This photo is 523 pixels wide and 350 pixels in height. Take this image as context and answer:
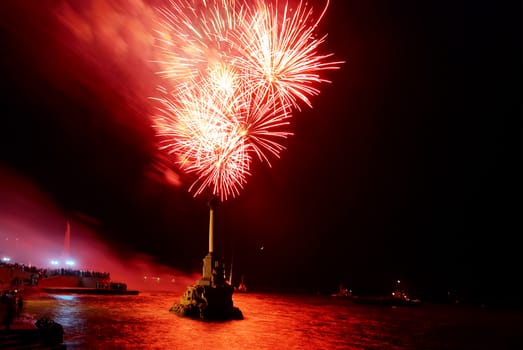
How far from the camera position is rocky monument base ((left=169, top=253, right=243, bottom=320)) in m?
25.2

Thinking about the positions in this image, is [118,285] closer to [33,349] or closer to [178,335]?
[178,335]

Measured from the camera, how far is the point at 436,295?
9112 centimetres

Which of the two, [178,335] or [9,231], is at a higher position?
[9,231]

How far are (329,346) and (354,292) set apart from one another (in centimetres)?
9146

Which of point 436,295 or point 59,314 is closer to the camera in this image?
point 59,314

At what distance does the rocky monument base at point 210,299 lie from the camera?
25203 mm

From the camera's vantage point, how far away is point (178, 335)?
18.2 meters

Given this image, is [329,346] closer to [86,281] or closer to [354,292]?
[86,281]

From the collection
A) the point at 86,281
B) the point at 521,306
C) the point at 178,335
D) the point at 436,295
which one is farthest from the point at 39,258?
the point at 521,306

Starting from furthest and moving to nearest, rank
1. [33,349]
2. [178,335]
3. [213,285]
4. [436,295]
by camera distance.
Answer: [436,295] → [213,285] → [178,335] → [33,349]

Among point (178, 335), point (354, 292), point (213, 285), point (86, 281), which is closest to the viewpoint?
point (178, 335)

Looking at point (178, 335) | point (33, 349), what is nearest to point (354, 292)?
point (178, 335)

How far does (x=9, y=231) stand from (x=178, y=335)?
64142mm

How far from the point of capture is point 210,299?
83.4ft
